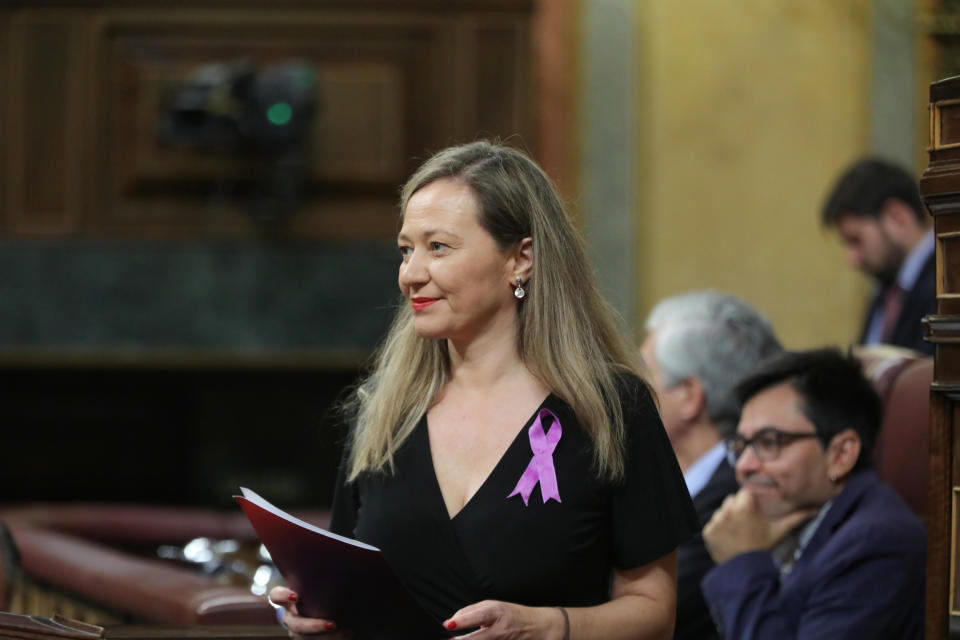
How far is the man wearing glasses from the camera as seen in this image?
7.11 ft

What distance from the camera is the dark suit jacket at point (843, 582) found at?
2.15 metres

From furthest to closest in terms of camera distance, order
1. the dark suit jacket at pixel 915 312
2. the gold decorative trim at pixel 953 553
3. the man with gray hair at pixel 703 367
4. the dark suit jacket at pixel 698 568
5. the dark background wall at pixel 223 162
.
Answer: the dark background wall at pixel 223 162
the dark suit jacket at pixel 915 312
the man with gray hair at pixel 703 367
the dark suit jacket at pixel 698 568
the gold decorative trim at pixel 953 553

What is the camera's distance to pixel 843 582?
7.17ft

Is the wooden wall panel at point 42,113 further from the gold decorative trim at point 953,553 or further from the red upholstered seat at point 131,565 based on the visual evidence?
the gold decorative trim at point 953,553

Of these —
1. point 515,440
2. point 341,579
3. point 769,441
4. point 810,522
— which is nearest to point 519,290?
point 515,440

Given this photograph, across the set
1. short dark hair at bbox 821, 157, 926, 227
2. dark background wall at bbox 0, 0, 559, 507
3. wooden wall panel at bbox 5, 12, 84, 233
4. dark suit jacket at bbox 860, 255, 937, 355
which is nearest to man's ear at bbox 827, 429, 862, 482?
dark suit jacket at bbox 860, 255, 937, 355

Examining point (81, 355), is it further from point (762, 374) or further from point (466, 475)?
point (466, 475)

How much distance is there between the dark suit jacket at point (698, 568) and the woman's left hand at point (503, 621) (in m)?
0.94

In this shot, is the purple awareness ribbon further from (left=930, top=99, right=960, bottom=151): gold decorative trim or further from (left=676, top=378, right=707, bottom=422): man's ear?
(left=676, top=378, right=707, bottom=422): man's ear

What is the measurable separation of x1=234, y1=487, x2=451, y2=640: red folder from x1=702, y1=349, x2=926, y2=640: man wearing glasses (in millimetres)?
811

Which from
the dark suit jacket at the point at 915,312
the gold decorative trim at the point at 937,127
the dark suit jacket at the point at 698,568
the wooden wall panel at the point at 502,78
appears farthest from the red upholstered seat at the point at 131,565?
the wooden wall panel at the point at 502,78

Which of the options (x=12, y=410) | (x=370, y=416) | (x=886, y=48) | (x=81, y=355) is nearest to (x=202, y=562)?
(x=370, y=416)

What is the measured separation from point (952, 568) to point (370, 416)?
783 millimetres

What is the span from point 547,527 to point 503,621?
0.16m
